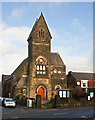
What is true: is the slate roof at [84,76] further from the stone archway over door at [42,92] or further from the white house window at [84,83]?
the stone archway over door at [42,92]

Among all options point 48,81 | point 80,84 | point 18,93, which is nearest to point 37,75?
point 48,81

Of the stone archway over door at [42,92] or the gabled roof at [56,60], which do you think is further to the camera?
the gabled roof at [56,60]

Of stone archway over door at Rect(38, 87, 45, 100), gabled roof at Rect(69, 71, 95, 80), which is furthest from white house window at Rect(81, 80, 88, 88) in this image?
stone archway over door at Rect(38, 87, 45, 100)

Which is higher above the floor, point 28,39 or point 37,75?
point 28,39

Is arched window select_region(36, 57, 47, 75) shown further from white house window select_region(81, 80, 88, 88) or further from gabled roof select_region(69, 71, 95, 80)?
white house window select_region(81, 80, 88, 88)

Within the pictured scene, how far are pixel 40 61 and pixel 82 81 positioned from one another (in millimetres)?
15408

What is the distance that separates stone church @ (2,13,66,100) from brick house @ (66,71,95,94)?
7.45 m

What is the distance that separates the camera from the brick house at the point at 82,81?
56156 millimetres

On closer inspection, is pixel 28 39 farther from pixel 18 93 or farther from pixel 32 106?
pixel 32 106

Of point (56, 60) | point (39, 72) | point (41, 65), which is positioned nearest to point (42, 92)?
point (39, 72)

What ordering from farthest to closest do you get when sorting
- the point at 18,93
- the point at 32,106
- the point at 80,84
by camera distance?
the point at 80,84
the point at 18,93
the point at 32,106

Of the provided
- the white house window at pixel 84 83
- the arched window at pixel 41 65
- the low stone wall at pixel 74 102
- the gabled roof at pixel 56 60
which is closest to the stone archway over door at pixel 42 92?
the arched window at pixel 41 65

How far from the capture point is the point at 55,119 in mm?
17297

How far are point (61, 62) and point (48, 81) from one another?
26.2 ft
